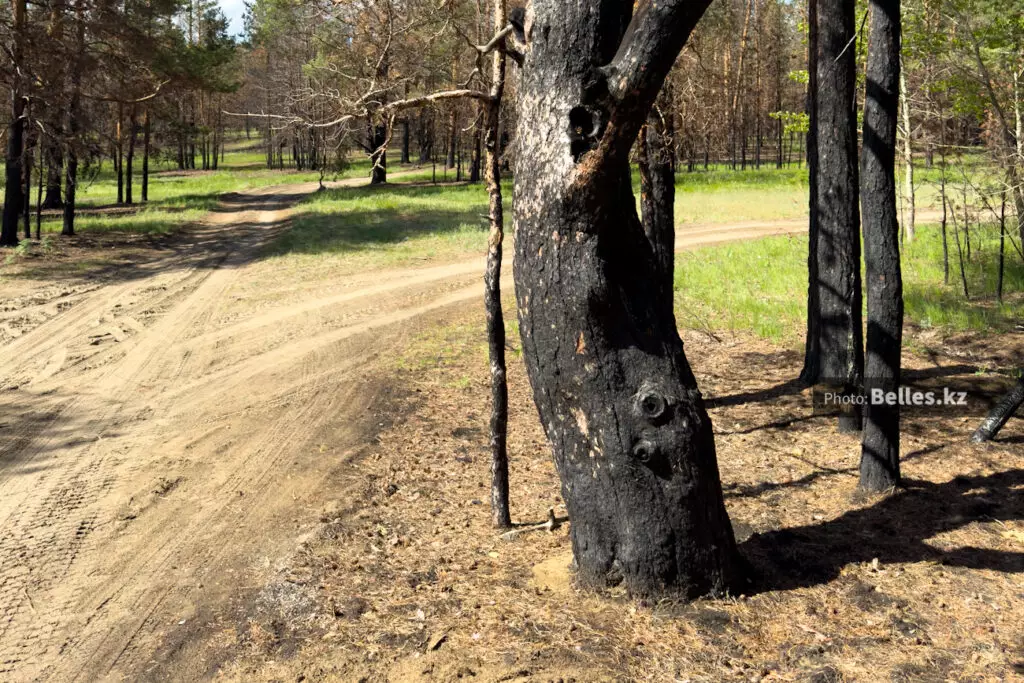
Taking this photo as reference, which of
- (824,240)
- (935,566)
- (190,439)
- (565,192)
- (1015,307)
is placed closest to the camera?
(565,192)

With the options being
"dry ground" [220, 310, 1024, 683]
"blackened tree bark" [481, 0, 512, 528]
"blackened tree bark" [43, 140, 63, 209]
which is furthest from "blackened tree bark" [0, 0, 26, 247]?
"blackened tree bark" [481, 0, 512, 528]

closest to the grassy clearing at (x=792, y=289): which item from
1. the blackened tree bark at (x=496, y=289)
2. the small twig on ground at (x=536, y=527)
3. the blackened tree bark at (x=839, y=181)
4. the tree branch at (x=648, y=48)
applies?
the blackened tree bark at (x=839, y=181)

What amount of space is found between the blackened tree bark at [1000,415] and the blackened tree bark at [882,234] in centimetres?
164

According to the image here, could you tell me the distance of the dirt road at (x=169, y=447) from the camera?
17.5ft

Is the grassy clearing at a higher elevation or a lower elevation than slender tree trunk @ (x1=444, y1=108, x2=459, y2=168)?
lower

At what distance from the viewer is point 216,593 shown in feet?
18.3

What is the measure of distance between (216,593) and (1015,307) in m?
11.9

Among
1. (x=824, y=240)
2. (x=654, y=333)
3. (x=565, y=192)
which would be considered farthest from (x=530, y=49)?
(x=824, y=240)

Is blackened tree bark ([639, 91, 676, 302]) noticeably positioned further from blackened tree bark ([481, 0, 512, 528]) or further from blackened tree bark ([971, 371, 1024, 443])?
blackened tree bark ([971, 371, 1024, 443])

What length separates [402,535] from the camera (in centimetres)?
635

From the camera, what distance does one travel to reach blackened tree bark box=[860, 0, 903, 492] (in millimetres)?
6305

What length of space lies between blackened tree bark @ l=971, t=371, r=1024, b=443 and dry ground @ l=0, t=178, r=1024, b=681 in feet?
0.58

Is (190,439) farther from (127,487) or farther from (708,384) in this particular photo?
(708,384)

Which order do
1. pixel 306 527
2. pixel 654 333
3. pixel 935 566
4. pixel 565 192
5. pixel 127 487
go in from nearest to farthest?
pixel 565 192, pixel 654 333, pixel 935 566, pixel 306 527, pixel 127 487
